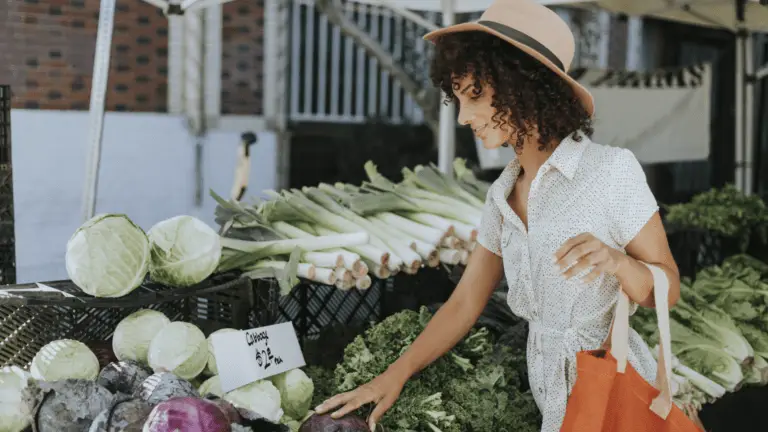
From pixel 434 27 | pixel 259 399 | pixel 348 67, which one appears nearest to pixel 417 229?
pixel 259 399

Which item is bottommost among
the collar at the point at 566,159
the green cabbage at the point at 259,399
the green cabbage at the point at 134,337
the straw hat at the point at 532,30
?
the green cabbage at the point at 259,399

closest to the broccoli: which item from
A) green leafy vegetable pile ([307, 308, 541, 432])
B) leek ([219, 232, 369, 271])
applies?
green leafy vegetable pile ([307, 308, 541, 432])

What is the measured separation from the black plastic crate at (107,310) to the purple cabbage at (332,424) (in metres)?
0.43

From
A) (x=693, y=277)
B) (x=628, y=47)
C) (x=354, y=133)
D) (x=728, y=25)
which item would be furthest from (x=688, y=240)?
(x=628, y=47)

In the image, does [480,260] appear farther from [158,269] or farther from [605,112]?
[605,112]

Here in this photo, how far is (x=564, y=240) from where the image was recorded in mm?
1830

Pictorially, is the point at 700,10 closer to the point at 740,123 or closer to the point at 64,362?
the point at 740,123

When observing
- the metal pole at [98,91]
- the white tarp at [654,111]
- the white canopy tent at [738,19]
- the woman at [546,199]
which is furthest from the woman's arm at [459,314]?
the white tarp at [654,111]

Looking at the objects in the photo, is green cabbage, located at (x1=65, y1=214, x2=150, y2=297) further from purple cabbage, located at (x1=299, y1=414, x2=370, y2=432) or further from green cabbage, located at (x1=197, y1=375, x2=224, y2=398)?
purple cabbage, located at (x1=299, y1=414, x2=370, y2=432)

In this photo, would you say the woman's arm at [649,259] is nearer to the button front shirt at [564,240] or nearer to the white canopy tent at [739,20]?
the button front shirt at [564,240]

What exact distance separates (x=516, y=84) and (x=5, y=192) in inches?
57.9

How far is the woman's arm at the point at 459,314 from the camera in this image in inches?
81.4

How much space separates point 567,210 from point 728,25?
4.95 m

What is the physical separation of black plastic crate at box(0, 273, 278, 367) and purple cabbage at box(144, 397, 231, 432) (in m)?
0.51
